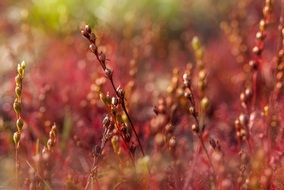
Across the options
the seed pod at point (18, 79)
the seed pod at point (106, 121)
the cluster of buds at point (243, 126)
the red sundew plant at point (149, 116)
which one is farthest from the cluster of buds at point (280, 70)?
the seed pod at point (18, 79)

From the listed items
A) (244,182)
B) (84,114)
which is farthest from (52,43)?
(244,182)

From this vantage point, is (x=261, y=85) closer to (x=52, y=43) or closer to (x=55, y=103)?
(x=55, y=103)

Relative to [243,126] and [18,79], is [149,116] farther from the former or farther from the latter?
[18,79]

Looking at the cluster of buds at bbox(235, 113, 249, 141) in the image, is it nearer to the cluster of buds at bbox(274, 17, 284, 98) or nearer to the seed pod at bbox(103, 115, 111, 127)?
the cluster of buds at bbox(274, 17, 284, 98)

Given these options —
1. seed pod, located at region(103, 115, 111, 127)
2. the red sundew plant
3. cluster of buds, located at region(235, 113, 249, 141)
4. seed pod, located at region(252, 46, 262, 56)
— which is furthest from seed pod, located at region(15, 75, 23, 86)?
seed pod, located at region(252, 46, 262, 56)

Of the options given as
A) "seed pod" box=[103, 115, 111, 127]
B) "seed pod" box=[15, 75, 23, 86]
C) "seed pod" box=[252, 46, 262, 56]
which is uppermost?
"seed pod" box=[252, 46, 262, 56]

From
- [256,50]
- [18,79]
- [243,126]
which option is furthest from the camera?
[256,50]

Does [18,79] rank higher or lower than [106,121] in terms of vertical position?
higher

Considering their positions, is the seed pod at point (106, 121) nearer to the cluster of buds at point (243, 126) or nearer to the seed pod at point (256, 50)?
the cluster of buds at point (243, 126)

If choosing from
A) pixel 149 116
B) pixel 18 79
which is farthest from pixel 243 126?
pixel 149 116
